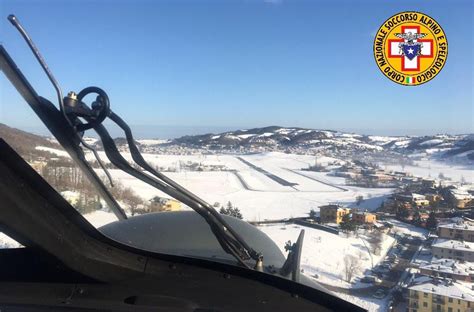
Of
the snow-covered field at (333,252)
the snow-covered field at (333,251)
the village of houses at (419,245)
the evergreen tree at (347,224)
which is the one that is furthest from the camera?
the evergreen tree at (347,224)

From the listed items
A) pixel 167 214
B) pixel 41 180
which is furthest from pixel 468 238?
pixel 41 180

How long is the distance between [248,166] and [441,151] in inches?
315

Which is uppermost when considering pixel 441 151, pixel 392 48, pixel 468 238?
pixel 392 48

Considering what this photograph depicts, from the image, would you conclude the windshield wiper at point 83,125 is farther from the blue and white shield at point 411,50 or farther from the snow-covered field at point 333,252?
the snow-covered field at point 333,252

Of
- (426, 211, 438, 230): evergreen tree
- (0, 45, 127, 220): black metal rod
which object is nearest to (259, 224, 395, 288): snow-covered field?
(426, 211, 438, 230): evergreen tree

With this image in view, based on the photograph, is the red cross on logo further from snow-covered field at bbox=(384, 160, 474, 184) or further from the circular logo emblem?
snow-covered field at bbox=(384, 160, 474, 184)

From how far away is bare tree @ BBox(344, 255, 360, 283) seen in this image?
6.45m

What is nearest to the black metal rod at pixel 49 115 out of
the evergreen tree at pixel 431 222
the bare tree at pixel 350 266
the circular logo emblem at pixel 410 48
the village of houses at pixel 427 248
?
the circular logo emblem at pixel 410 48

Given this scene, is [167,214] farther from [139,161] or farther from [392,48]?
→ [392,48]

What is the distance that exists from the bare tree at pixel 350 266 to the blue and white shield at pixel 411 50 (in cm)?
383

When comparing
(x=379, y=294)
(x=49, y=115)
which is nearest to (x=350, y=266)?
(x=379, y=294)

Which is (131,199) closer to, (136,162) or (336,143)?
(136,162)

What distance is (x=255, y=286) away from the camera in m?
1.48

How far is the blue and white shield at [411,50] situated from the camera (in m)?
4.03
